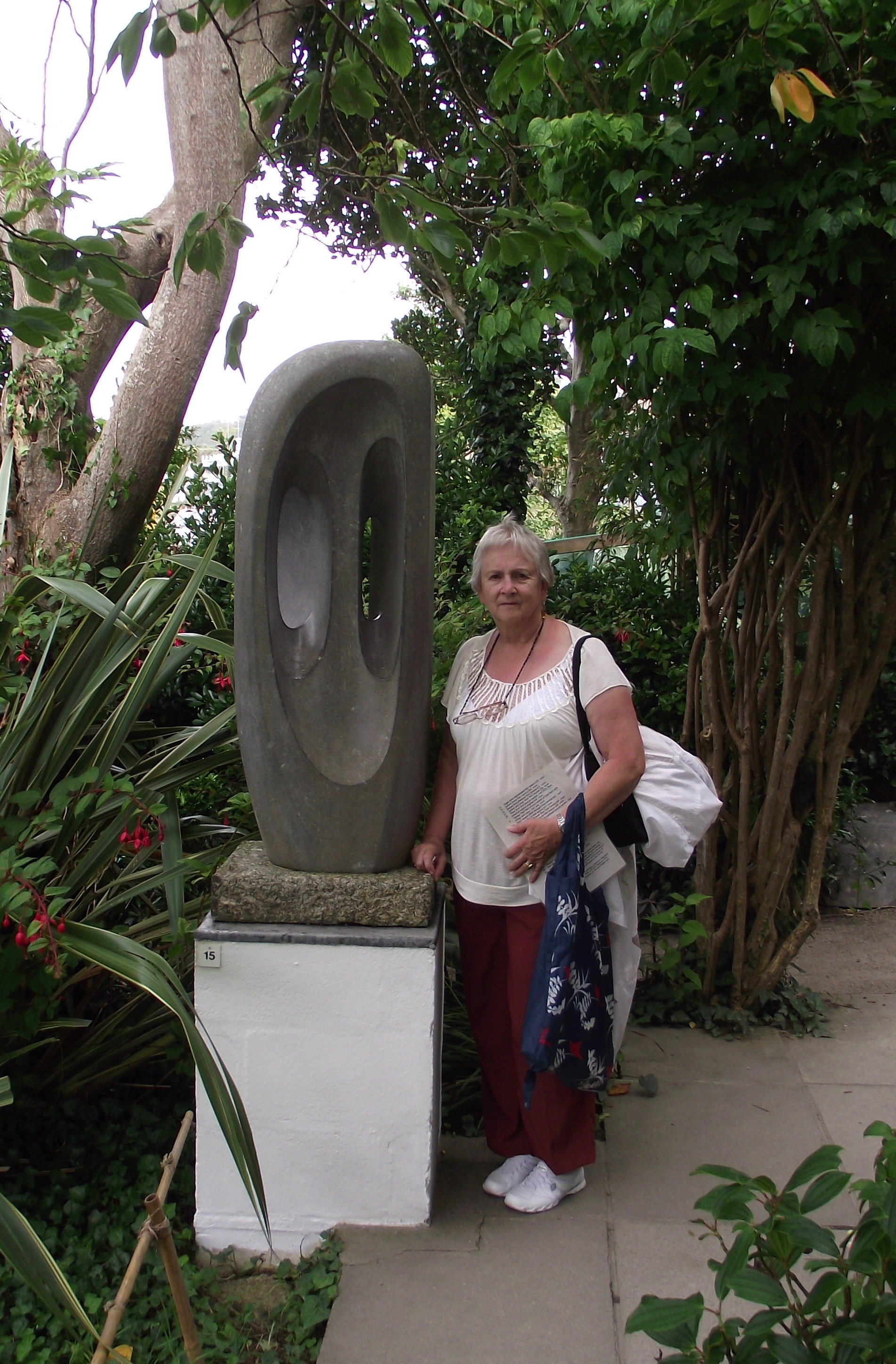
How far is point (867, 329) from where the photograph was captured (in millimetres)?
3031

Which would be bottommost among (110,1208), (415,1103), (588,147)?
(110,1208)

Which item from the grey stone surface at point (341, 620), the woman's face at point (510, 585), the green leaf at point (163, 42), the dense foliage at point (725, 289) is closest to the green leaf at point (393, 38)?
the dense foliage at point (725, 289)

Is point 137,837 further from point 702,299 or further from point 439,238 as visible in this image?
point 702,299

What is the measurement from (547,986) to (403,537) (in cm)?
111

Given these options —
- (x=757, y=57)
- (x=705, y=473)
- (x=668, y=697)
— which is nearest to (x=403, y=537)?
(x=757, y=57)

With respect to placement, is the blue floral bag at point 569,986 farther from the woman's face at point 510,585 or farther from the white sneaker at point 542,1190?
the woman's face at point 510,585

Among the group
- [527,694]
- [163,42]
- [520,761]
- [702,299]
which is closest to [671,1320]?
[520,761]

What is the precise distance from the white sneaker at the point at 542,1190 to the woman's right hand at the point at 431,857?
2.57 ft

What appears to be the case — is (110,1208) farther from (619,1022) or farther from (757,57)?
(757,57)

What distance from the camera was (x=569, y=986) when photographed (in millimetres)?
2396

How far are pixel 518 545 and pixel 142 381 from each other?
8.95 feet

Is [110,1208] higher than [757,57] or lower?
lower

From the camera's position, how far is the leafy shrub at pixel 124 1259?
2104 mm

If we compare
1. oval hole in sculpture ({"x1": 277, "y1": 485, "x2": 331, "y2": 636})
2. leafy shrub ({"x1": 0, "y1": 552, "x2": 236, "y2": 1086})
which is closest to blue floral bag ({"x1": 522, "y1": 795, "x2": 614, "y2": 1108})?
oval hole in sculpture ({"x1": 277, "y1": 485, "x2": 331, "y2": 636})
